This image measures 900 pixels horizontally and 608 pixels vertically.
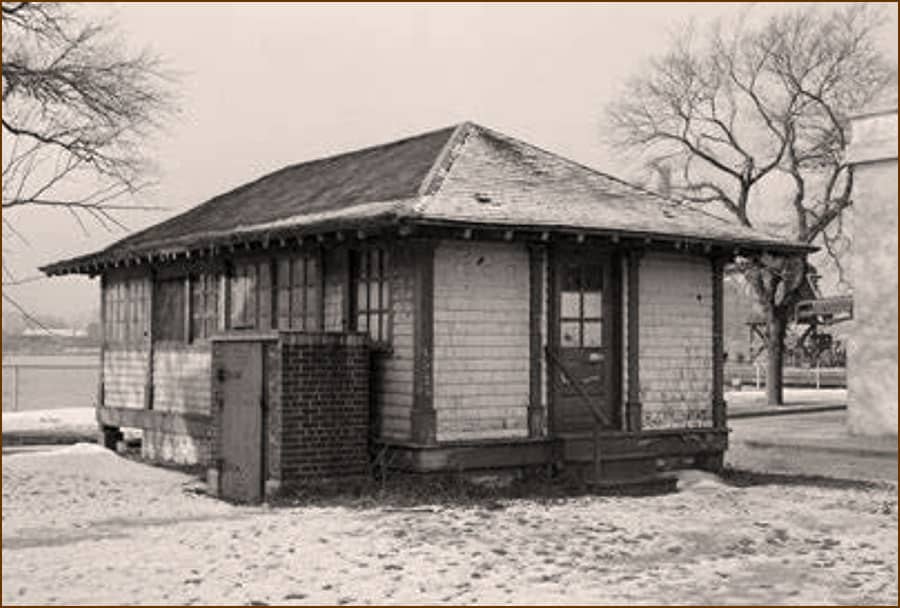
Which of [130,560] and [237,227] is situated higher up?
[237,227]

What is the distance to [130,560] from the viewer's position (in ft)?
27.1

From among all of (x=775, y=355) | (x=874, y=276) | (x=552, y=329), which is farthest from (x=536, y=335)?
(x=775, y=355)

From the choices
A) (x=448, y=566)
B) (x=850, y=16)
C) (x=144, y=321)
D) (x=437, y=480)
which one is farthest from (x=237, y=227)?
(x=850, y=16)

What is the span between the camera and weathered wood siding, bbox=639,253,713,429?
14.3 metres

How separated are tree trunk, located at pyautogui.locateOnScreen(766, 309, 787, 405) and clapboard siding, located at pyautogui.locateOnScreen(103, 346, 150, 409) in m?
20.3

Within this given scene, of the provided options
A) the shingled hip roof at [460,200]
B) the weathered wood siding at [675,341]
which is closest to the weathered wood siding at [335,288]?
the shingled hip roof at [460,200]

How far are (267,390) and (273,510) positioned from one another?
58.2 inches

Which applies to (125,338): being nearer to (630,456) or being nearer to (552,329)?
(552,329)

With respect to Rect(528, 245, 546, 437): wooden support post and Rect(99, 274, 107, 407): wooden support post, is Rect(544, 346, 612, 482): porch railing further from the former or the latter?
Rect(99, 274, 107, 407): wooden support post

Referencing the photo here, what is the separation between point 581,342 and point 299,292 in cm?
380

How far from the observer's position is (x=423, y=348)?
1222 centimetres

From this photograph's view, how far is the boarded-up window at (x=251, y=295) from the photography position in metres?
15.1

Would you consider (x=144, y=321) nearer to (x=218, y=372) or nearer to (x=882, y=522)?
(x=218, y=372)

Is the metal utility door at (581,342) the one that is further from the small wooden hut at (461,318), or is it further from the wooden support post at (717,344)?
the wooden support post at (717,344)
